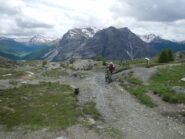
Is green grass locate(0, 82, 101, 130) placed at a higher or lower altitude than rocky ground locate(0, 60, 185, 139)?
higher

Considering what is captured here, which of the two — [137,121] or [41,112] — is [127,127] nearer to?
[137,121]

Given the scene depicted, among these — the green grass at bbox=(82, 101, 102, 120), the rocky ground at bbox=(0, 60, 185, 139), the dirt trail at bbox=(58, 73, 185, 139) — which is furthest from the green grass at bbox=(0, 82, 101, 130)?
the dirt trail at bbox=(58, 73, 185, 139)

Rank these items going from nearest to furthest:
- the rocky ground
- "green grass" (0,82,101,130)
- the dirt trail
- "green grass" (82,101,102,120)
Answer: the rocky ground
the dirt trail
"green grass" (0,82,101,130)
"green grass" (82,101,102,120)

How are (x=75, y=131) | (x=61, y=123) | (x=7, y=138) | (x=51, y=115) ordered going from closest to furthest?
(x=7, y=138) < (x=75, y=131) < (x=61, y=123) < (x=51, y=115)

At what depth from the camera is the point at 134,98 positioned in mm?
27750

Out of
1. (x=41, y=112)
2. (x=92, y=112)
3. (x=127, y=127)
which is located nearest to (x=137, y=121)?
(x=127, y=127)

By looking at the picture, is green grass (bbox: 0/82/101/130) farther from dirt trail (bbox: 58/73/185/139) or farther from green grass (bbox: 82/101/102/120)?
dirt trail (bbox: 58/73/185/139)

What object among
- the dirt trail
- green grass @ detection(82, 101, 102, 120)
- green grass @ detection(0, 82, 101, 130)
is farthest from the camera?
green grass @ detection(82, 101, 102, 120)

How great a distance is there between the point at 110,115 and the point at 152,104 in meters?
6.21

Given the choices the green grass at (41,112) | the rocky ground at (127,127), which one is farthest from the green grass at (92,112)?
the rocky ground at (127,127)

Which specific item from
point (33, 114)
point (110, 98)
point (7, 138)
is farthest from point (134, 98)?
point (7, 138)

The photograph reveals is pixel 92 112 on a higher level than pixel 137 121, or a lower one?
higher

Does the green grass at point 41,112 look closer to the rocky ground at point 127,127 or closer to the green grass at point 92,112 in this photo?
the green grass at point 92,112

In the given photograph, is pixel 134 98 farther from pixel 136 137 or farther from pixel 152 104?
pixel 136 137
